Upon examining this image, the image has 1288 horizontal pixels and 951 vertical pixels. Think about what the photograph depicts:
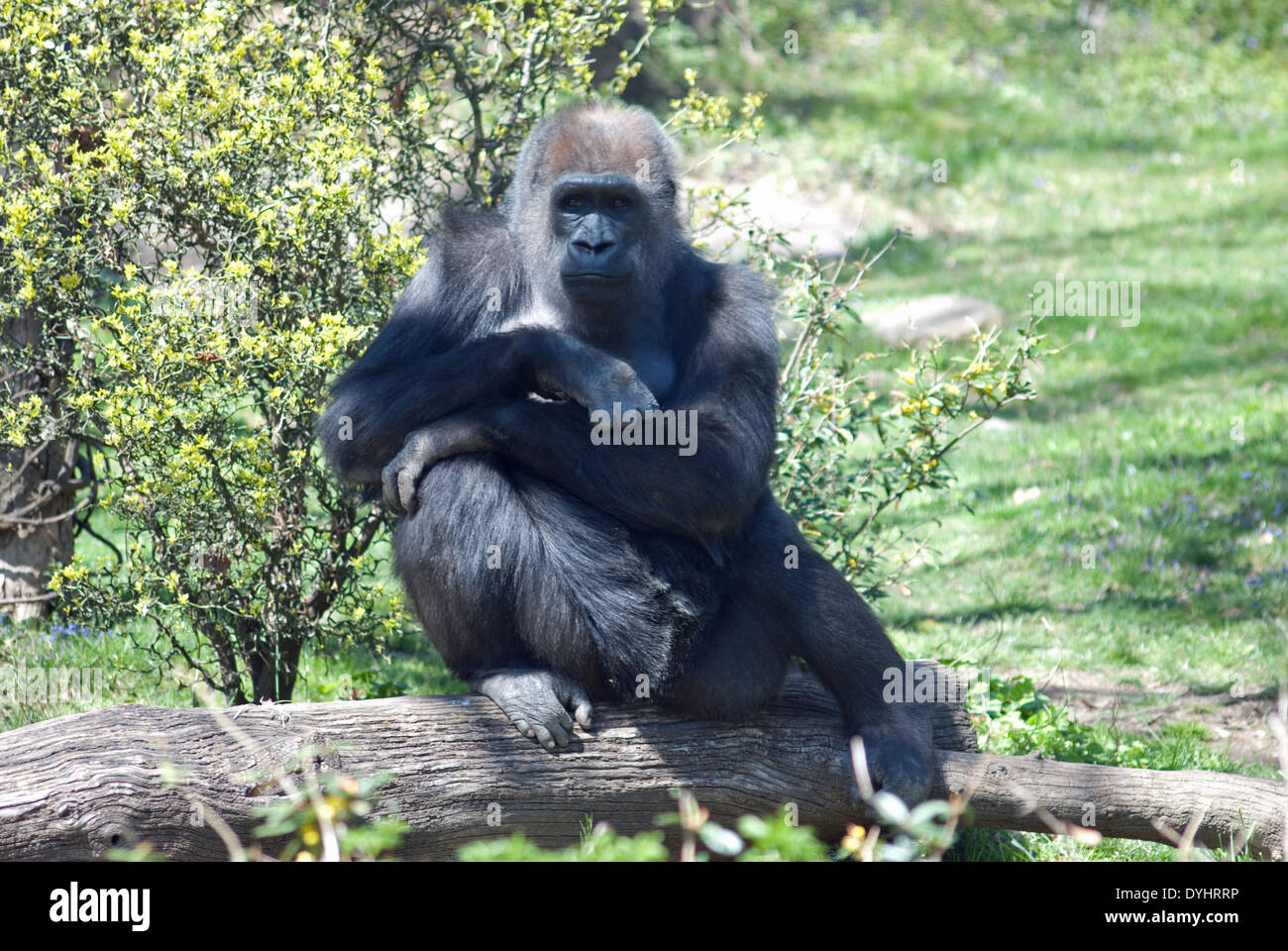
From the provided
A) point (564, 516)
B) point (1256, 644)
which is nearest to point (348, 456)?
point (564, 516)

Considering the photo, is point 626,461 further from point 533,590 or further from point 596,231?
point 596,231

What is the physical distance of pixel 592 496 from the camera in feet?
15.2

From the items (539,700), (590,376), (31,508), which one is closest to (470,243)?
(590,376)

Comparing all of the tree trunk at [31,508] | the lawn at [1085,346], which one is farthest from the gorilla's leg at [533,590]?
the tree trunk at [31,508]

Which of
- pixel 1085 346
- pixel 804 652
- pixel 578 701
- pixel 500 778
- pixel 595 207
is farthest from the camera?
pixel 1085 346

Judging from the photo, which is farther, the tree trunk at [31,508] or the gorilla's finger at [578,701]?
the tree trunk at [31,508]

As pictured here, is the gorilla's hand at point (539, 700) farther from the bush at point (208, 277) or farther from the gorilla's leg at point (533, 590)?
the bush at point (208, 277)

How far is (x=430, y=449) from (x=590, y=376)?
0.60 metres

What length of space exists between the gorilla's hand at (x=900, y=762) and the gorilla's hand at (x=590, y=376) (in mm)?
1391

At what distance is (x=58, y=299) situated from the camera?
5293 millimetres

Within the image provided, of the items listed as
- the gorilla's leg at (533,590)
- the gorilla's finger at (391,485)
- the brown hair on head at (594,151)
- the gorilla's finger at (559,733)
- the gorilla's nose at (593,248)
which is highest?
the brown hair on head at (594,151)

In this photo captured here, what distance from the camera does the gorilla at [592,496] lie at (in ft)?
14.9

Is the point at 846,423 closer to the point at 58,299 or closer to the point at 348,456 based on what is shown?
the point at 348,456

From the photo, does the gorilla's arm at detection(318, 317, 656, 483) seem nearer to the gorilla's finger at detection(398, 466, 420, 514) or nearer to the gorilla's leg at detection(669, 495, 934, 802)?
the gorilla's finger at detection(398, 466, 420, 514)
